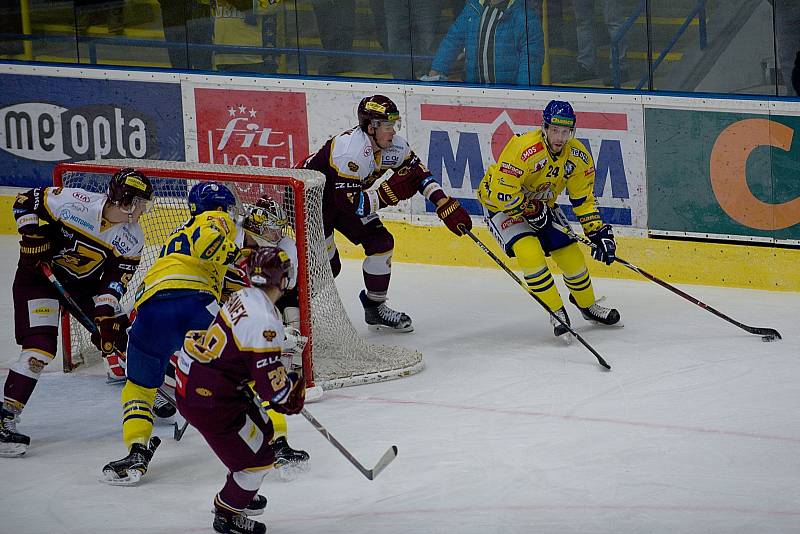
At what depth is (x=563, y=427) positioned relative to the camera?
198 inches

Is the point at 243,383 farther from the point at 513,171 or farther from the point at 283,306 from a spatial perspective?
the point at 513,171

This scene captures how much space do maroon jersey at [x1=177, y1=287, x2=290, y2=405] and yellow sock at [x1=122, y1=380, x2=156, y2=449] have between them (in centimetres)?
62

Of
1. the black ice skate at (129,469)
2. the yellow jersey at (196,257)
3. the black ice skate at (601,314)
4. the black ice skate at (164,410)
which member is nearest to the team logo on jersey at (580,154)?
the black ice skate at (601,314)

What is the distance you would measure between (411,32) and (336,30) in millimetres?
512

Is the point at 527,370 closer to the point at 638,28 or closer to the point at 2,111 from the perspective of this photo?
the point at 638,28

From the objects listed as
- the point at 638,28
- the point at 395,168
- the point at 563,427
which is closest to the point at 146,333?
the point at 563,427

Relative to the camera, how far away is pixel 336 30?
26.3 feet

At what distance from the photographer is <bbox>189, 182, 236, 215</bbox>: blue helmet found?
16.3 ft

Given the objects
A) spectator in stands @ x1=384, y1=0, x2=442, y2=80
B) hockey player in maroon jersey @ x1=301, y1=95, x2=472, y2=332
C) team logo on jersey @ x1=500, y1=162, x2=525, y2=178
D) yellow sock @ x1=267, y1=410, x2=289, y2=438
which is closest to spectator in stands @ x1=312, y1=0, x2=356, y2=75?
spectator in stands @ x1=384, y1=0, x2=442, y2=80

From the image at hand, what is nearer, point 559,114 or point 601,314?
point 559,114

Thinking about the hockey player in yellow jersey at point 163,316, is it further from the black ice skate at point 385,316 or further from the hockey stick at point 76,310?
the black ice skate at point 385,316

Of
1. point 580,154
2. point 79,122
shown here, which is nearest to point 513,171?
point 580,154

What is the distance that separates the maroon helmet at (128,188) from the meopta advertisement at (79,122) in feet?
10.8

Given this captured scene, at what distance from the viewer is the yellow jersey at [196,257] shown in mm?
4660
